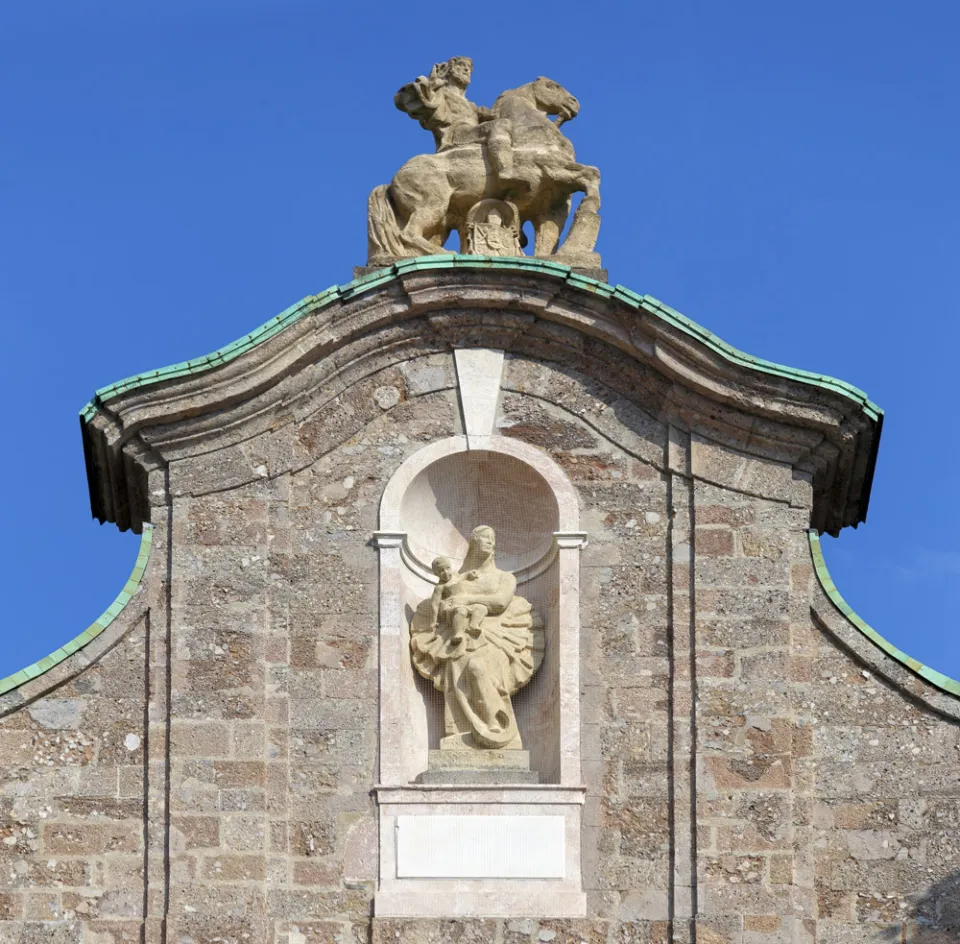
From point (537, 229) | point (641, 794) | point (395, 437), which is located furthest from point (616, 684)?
point (537, 229)

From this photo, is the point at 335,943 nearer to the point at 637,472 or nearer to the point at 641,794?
the point at 641,794

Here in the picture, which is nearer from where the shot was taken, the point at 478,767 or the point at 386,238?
the point at 478,767

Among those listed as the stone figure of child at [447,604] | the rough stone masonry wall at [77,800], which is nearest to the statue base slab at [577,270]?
the stone figure of child at [447,604]

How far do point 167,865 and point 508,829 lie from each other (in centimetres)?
221

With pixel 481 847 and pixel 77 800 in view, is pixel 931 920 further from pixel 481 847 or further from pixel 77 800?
pixel 77 800

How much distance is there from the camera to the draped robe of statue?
20.4m

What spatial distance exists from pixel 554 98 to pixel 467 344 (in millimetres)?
2486

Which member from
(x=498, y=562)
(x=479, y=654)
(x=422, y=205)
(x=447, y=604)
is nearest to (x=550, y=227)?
(x=422, y=205)

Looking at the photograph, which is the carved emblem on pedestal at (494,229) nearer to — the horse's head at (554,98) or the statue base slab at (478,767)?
the horse's head at (554,98)

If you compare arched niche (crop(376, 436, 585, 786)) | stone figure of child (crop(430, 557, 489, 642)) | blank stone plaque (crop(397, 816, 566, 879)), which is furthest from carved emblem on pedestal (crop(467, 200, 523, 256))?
blank stone plaque (crop(397, 816, 566, 879))

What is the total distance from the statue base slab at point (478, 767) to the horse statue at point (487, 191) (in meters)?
3.73

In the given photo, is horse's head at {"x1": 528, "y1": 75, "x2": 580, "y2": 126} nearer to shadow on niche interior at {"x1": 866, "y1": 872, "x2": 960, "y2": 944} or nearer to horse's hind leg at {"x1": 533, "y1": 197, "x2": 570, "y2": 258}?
horse's hind leg at {"x1": 533, "y1": 197, "x2": 570, "y2": 258}

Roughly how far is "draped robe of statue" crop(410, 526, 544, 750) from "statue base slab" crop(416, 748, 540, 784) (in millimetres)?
83

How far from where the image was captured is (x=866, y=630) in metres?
20.4
